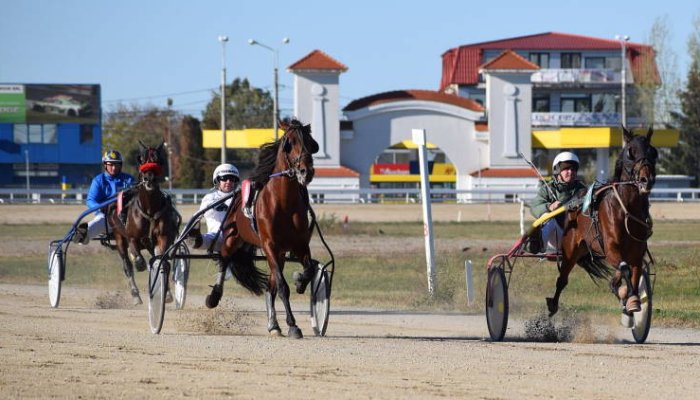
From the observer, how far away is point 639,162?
38.1 ft

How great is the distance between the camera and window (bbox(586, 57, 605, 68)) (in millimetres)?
80438

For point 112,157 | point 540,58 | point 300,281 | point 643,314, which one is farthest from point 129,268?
point 540,58

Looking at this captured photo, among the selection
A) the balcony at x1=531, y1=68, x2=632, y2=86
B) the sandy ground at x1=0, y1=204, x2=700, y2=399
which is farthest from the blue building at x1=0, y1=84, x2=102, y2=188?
the sandy ground at x1=0, y1=204, x2=700, y2=399

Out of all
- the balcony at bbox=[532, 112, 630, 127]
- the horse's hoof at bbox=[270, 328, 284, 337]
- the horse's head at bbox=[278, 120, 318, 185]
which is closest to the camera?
the horse's head at bbox=[278, 120, 318, 185]

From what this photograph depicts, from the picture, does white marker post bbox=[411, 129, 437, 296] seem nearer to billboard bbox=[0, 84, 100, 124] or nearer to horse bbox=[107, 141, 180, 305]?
horse bbox=[107, 141, 180, 305]

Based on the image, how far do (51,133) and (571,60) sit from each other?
31.5 metres

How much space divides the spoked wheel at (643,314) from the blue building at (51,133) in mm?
66776

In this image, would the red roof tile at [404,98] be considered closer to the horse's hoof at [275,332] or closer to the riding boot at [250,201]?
the riding boot at [250,201]

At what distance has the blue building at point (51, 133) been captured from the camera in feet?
250

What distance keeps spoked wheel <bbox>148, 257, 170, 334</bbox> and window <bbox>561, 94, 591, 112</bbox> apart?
6692 cm

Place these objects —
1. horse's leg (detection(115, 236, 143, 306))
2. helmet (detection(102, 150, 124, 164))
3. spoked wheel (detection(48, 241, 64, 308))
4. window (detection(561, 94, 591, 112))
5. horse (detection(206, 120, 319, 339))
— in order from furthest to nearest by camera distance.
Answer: window (detection(561, 94, 591, 112))
helmet (detection(102, 150, 124, 164))
horse's leg (detection(115, 236, 143, 306))
spoked wheel (detection(48, 241, 64, 308))
horse (detection(206, 120, 319, 339))

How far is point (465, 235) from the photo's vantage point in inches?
1358

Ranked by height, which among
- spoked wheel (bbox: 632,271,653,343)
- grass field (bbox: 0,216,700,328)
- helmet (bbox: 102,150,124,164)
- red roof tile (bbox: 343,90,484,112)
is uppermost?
red roof tile (bbox: 343,90,484,112)

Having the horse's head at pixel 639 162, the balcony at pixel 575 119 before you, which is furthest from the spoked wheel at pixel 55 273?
the balcony at pixel 575 119
